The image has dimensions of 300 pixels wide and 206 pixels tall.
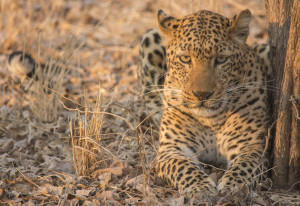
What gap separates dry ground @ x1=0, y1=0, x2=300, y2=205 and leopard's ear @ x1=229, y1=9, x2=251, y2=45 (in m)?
1.27

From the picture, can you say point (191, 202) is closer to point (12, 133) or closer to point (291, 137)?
point (291, 137)

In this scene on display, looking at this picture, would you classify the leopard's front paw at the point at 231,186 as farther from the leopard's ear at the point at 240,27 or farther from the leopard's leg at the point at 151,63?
the leopard's leg at the point at 151,63

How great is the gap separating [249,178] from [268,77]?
4.98ft

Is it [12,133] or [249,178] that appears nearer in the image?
[249,178]

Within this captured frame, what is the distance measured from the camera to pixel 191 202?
4.27 m

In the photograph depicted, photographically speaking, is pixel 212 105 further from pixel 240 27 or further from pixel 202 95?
pixel 240 27

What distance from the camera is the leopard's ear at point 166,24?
5.44 metres

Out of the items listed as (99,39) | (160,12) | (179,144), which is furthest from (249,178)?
(99,39)

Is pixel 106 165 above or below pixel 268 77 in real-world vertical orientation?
below

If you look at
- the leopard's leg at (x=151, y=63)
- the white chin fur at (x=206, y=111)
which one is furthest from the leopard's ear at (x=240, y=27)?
the leopard's leg at (x=151, y=63)

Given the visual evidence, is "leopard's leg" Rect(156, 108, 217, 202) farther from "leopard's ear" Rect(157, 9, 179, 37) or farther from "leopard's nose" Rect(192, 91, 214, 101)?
"leopard's ear" Rect(157, 9, 179, 37)

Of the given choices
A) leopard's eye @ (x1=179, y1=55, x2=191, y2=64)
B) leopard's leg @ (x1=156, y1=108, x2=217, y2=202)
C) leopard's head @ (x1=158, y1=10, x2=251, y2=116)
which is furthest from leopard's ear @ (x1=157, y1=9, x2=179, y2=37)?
leopard's leg @ (x1=156, y1=108, x2=217, y2=202)

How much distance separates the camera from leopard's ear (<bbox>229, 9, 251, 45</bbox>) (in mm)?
4977

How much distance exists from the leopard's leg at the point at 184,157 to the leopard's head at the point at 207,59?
1.18 ft
